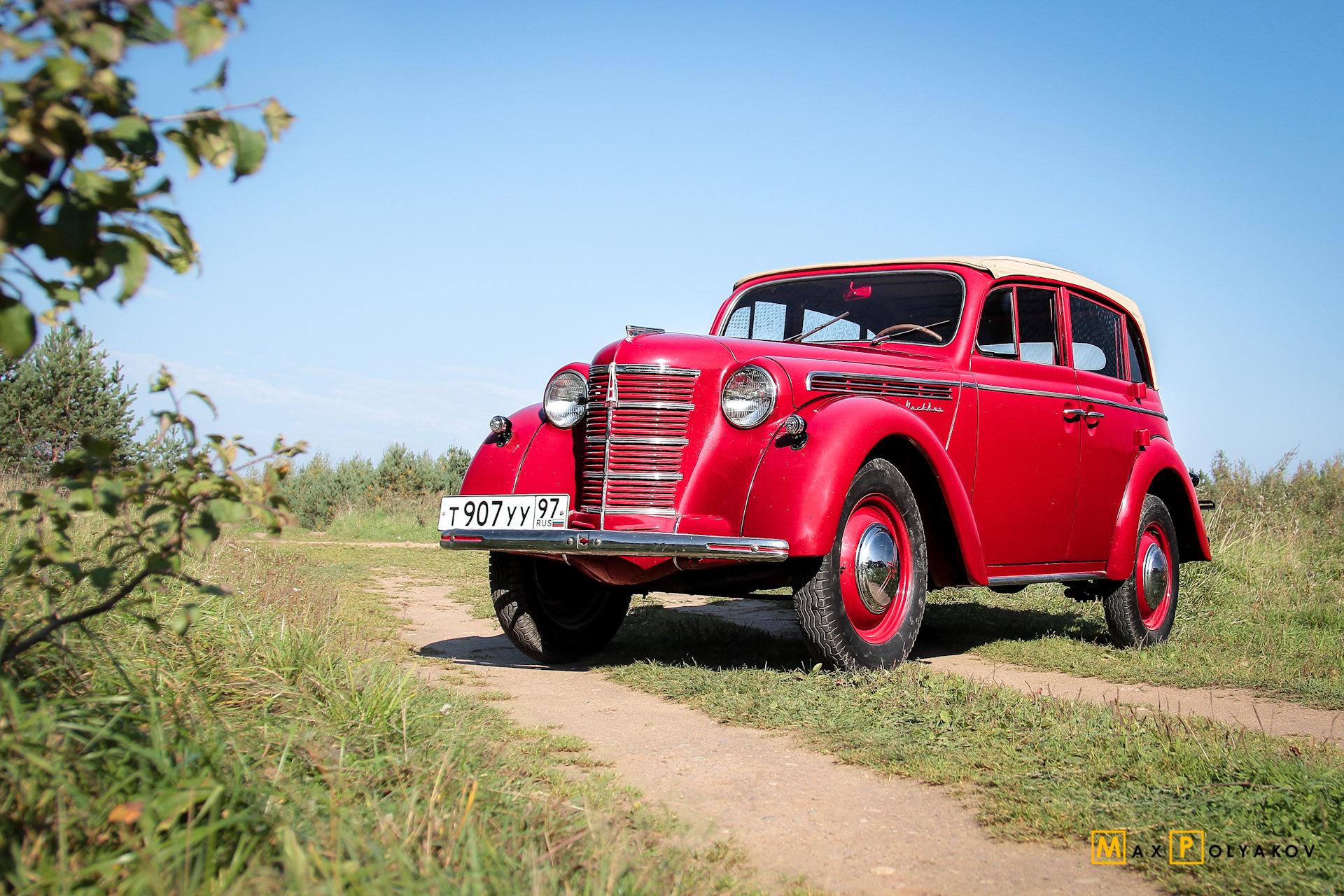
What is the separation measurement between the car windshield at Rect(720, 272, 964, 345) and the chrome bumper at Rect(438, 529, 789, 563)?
1971 millimetres

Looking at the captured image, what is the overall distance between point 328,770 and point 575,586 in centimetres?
307

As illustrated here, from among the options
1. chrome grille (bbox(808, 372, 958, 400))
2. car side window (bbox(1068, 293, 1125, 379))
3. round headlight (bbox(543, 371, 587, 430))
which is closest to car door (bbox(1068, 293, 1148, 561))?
car side window (bbox(1068, 293, 1125, 379))

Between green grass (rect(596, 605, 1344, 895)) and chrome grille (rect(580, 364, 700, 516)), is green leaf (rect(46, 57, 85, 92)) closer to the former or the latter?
green grass (rect(596, 605, 1344, 895))

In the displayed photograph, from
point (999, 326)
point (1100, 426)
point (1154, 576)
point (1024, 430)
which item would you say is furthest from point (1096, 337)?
point (1154, 576)

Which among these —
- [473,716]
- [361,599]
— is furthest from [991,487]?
[361,599]

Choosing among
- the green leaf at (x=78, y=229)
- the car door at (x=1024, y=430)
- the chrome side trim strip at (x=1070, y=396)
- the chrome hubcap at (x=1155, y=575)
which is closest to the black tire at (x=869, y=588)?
the car door at (x=1024, y=430)

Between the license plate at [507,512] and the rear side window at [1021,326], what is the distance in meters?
2.52

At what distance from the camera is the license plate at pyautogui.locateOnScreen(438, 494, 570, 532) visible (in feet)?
14.5

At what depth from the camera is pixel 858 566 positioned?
4.36 metres

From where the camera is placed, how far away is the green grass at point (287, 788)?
1.67 metres

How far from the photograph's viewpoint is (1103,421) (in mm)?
5891

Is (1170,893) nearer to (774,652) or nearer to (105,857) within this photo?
(105,857)

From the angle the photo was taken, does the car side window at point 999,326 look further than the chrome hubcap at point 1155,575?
No

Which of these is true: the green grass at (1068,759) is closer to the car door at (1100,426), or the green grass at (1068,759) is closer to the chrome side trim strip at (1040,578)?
the chrome side trim strip at (1040,578)
